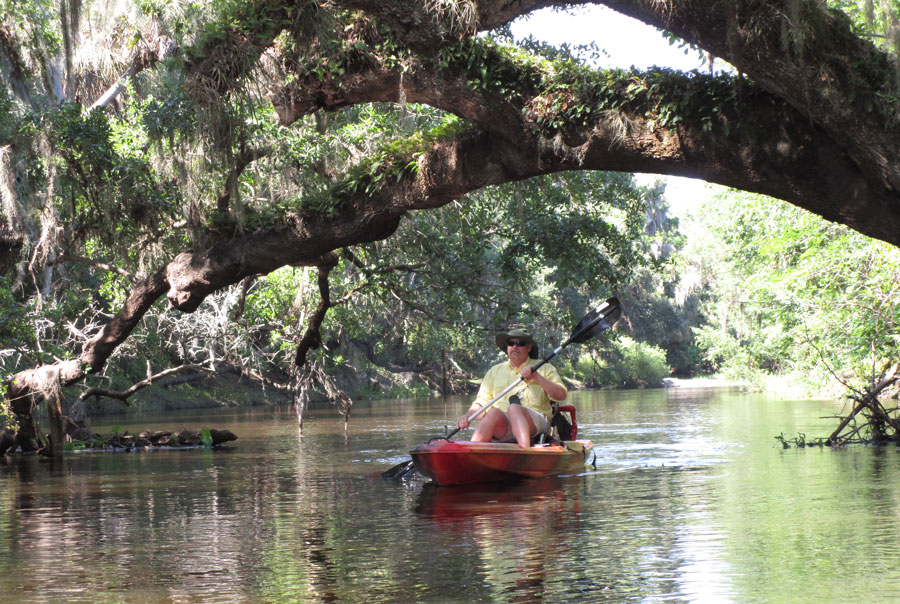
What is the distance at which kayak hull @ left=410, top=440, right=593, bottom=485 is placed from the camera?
33.7 ft

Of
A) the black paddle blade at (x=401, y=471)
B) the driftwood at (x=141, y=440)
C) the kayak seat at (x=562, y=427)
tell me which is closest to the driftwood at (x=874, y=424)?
the kayak seat at (x=562, y=427)

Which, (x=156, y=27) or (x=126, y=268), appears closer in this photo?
(x=126, y=268)

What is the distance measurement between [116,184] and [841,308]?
11.8 meters

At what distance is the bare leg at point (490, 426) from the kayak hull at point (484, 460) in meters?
0.36

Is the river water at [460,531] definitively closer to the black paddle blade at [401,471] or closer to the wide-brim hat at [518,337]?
the black paddle blade at [401,471]

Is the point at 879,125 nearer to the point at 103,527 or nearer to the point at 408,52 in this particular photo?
the point at 408,52

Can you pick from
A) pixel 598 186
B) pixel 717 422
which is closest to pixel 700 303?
pixel 717 422

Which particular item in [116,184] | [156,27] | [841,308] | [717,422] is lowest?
[717,422]

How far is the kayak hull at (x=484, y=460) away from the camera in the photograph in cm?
1026

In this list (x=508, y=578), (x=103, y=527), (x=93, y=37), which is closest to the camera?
(x=508, y=578)

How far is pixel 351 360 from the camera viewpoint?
38.9 meters

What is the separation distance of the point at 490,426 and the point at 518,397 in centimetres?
49

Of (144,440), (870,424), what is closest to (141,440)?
(144,440)

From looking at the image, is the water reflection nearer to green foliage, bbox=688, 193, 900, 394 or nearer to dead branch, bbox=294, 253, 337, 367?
dead branch, bbox=294, 253, 337, 367
